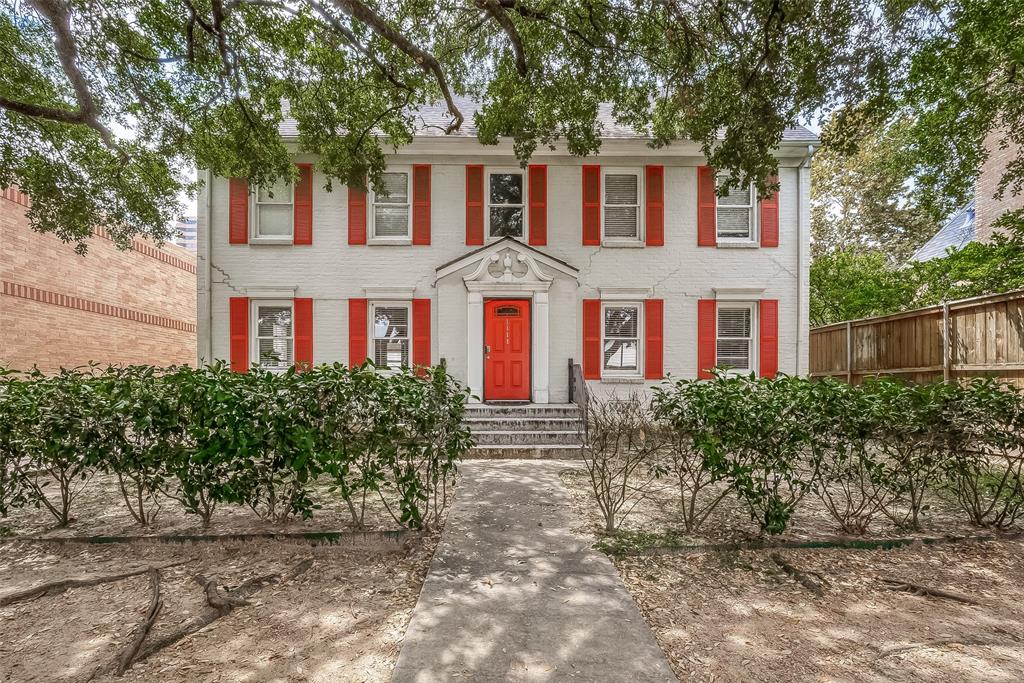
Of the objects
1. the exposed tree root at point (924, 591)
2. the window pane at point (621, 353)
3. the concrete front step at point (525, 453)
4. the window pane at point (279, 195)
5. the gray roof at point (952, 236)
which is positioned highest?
the gray roof at point (952, 236)

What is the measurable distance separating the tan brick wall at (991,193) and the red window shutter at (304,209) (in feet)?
58.6

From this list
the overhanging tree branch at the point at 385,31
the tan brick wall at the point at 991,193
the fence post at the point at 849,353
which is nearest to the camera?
the overhanging tree branch at the point at 385,31

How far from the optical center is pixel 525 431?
8195mm

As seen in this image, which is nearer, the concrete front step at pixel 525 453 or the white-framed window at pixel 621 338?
the concrete front step at pixel 525 453

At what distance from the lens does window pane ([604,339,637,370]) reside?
33.2 feet

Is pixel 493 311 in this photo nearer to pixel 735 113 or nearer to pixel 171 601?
pixel 735 113

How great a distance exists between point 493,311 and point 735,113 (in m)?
5.52

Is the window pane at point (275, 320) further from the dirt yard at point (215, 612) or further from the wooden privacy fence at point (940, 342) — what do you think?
the wooden privacy fence at point (940, 342)

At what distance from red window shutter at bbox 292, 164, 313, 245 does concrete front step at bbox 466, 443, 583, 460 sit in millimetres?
5877

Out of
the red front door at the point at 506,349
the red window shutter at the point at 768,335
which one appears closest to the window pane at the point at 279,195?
the red front door at the point at 506,349

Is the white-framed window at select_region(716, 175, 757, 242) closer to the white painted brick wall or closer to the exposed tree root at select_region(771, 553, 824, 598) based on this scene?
the white painted brick wall

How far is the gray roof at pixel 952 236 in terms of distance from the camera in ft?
52.1

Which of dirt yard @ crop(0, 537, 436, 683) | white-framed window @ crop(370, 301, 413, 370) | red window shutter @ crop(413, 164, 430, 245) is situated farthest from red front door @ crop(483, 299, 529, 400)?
dirt yard @ crop(0, 537, 436, 683)

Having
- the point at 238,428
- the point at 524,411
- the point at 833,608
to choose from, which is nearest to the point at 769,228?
the point at 524,411
